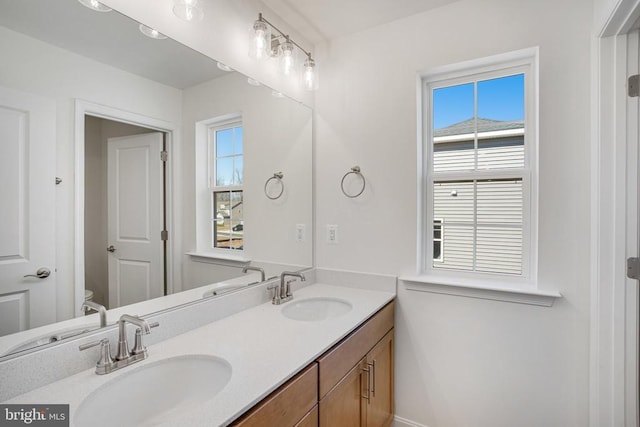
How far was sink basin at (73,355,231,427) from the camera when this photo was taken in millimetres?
876

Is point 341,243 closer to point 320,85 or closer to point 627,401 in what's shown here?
point 320,85

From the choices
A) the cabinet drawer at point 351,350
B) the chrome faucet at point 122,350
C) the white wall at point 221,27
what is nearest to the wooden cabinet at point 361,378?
the cabinet drawer at point 351,350

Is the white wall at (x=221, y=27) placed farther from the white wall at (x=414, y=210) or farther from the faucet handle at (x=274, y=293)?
the faucet handle at (x=274, y=293)

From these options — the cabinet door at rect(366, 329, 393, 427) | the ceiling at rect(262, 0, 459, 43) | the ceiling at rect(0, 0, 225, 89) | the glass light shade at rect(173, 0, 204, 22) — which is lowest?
the cabinet door at rect(366, 329, 393, 427)

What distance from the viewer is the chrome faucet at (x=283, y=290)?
1.72 metres

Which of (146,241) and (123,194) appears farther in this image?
(146,241)

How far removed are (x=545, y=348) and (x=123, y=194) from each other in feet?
6.65

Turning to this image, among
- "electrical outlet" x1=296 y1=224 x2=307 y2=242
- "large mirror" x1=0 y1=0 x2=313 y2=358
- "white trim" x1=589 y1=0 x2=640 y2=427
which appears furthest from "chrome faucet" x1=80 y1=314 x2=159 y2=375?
"white trim" x1=589 y1=0 x2=640 y2=427

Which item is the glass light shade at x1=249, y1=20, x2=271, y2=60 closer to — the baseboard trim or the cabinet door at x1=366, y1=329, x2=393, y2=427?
the cabinet door at x1=366, y1=329, x2=393, y2=427

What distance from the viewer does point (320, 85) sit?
2.16m

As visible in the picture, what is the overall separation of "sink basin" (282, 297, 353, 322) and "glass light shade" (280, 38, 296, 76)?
1.37 metres

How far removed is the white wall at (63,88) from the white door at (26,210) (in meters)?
0.02

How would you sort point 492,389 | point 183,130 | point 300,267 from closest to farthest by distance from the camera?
point 183,130
point 492,389
point 300,267

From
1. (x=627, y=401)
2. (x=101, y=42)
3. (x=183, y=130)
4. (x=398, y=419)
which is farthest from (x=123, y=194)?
(x=627, y=401)
